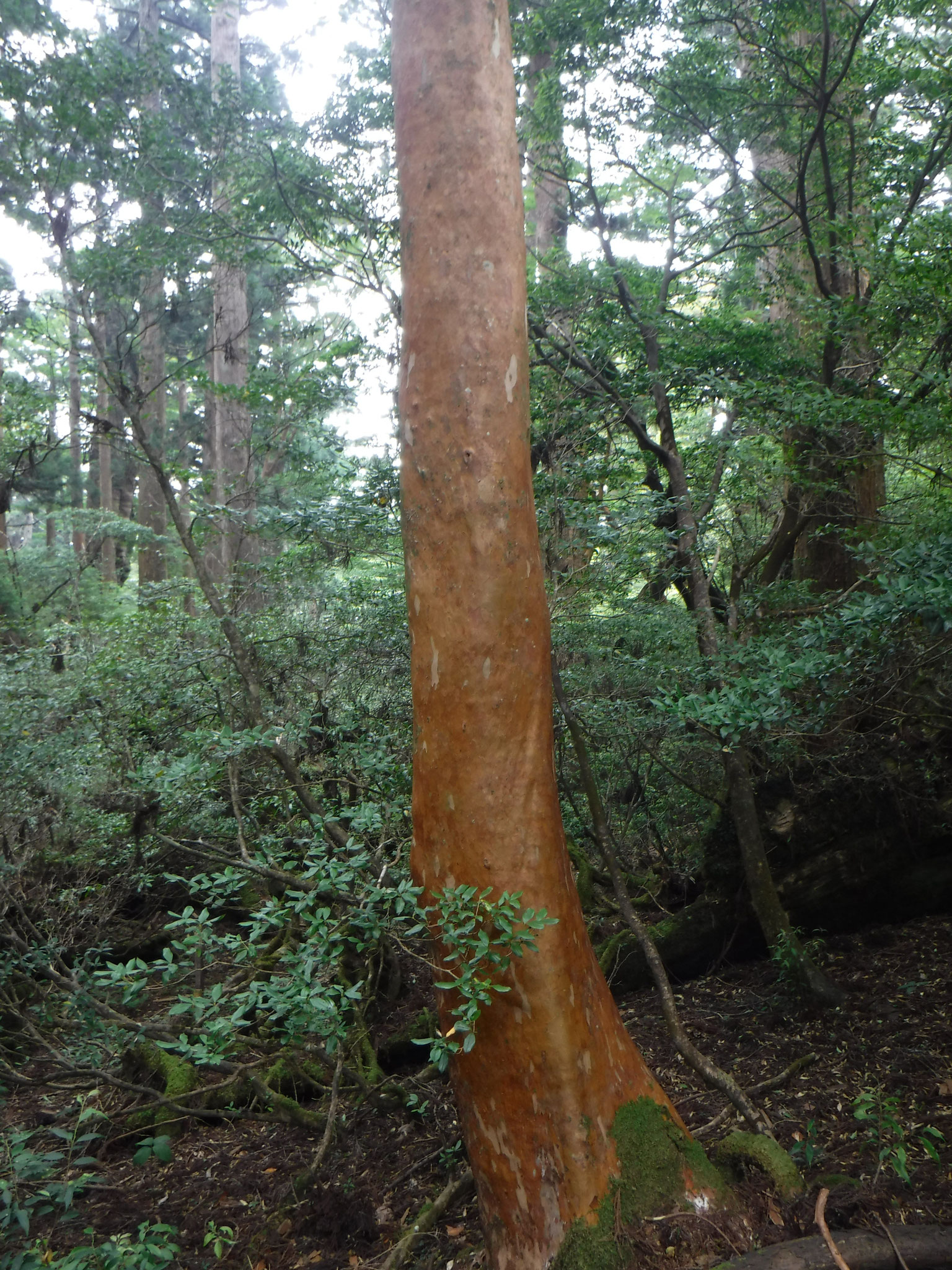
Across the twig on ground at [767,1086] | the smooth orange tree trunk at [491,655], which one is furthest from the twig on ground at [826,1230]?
the twig on ground at [767,1086]

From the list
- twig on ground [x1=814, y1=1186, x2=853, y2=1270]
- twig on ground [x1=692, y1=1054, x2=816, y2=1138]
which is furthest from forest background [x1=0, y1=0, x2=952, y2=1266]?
twig on ground [x1=814, y1=1186, x2=853, y2=1270]

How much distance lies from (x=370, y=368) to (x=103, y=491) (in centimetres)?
1449

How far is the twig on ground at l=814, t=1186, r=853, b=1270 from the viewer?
2.80 m

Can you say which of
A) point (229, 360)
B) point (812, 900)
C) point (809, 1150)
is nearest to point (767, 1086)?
point (809, 1150)

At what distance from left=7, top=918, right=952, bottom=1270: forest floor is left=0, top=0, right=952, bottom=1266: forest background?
0.82 ft

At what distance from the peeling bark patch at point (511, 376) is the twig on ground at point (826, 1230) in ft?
9.75

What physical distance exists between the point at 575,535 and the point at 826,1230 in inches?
135

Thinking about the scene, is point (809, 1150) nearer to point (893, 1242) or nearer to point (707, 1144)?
point (707, 1144)

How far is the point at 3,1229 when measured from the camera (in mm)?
3184

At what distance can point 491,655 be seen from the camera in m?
3.09

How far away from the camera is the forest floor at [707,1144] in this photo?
3271 millimetres

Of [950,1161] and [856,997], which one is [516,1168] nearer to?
[950,1161]

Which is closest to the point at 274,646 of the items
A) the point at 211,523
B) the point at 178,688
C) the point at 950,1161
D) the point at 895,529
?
A: the point at 178,688

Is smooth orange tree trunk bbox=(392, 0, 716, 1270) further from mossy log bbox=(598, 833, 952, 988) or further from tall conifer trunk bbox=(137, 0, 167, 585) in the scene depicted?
tall conifer trunk bbox=(137, 0, 167, 585)
